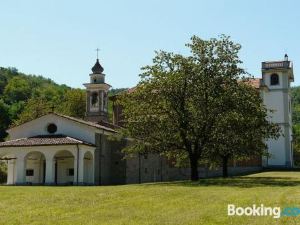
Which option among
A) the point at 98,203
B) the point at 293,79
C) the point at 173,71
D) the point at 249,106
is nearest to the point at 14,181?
the point at 173,71

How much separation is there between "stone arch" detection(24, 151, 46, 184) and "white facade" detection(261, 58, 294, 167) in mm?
26304

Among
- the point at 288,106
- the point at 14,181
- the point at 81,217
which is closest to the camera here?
the point at 81,217

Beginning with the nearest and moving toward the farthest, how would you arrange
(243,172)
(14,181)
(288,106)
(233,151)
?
(233,151), (14,181), (243,172), (288,106)

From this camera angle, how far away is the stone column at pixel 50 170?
41.3 meters

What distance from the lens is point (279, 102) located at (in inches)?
2283

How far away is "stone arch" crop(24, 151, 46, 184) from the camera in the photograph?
4459 centimetres

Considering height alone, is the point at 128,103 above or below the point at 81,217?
above

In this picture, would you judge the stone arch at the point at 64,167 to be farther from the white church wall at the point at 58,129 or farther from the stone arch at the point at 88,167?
the white church wall at the point at 58,129

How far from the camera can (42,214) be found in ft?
46.5

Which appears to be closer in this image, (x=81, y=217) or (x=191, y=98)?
(x=81, y=217)

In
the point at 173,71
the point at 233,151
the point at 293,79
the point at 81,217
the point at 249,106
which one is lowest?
the point at 81,217

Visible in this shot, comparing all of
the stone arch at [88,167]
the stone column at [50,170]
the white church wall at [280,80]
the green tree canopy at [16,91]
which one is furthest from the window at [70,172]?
the green tree canopy at [16,91]

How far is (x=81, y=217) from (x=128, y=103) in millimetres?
21602

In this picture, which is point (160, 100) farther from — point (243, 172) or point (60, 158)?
point (243, 172)
